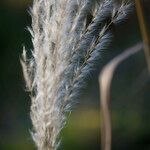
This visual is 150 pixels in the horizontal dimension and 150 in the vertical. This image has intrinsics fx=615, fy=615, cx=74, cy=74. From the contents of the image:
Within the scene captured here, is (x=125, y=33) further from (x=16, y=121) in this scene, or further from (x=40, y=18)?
(x=40, y=18)

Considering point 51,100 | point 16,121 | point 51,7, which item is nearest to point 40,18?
point 51,7

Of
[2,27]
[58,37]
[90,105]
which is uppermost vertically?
[2,27]

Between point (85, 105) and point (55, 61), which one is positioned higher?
point (85, 105)

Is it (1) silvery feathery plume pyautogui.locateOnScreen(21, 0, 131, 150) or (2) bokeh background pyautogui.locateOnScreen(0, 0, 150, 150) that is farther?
(2) bokeh background pyautogui.locateOnScreen(0, 0, 150, 150)

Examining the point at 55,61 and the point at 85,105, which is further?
the point at 85,105

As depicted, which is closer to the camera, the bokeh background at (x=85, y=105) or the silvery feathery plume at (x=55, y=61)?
the silvery feathery plume at (x=55, y=61)
